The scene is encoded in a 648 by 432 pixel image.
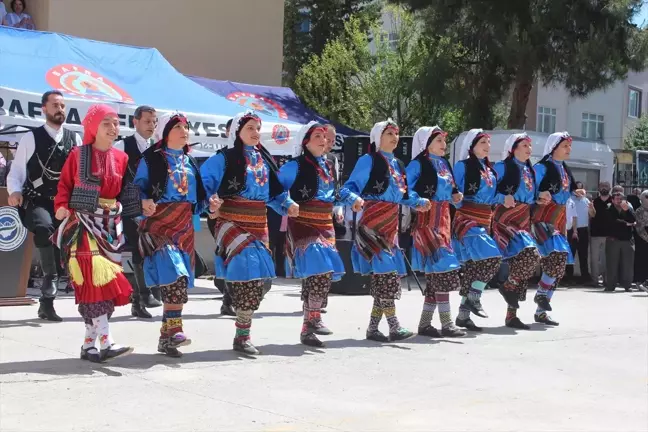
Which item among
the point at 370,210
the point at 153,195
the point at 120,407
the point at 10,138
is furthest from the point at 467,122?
the point at 120,407

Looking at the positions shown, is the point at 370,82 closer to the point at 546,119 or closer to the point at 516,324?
the point at 546,119

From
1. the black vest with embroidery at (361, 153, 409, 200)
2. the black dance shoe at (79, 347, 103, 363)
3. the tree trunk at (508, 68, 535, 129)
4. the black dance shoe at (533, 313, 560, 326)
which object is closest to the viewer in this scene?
the black dance shoe at (79, 347, 103, 363)

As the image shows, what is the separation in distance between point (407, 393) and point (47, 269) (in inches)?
156

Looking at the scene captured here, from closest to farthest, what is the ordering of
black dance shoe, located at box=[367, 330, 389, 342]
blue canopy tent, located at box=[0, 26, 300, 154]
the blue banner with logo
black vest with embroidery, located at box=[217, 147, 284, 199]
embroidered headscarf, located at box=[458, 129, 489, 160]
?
black vest with embroidery, located at box=[217, 147, 284, 199] < black dance shoe, located at box=[367, 330, 389, 342] < embroidered headscarf, located at box=[458, 129, 489, 160] < blue canopy tent, located at box=[0, 26, 300, 154] < the blue banner with logo

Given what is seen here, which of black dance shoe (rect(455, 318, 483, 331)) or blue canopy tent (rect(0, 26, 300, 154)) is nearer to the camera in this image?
black dance shoe (rect(455, 318, 483, 331))

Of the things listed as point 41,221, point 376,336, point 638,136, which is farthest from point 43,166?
point 638,136

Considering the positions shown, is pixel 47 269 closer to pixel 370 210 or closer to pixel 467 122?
pixel 370 210

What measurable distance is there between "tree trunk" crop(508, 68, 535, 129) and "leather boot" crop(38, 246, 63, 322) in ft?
50.6

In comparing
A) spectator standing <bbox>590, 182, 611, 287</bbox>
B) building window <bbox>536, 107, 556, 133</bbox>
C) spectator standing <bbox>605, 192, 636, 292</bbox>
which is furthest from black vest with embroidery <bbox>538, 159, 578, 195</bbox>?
building window <bbox>536, 107, 556, 133</bbox>

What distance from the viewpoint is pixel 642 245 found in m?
17.4

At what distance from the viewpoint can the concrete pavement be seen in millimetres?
5902

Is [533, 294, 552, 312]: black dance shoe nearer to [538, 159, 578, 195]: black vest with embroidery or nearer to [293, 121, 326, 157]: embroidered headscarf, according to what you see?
[538, 159, 578, 195]: black vest with embroidery

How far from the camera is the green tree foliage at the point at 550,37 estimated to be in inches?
850

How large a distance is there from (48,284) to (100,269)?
2.61 metres
